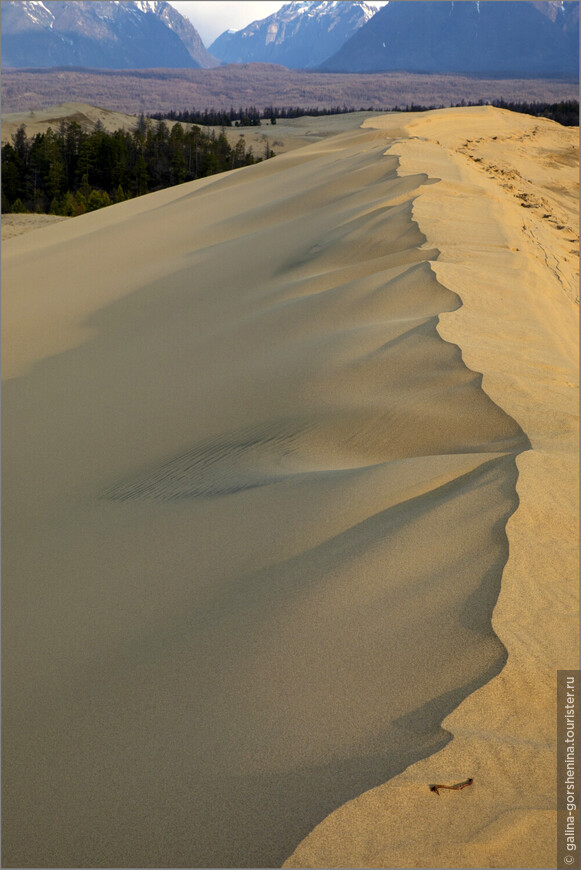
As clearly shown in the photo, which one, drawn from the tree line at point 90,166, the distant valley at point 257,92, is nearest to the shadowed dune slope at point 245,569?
the tree line at point 90,166

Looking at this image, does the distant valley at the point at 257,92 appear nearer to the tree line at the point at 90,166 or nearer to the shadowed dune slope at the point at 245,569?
the tree line at the point at 90,166

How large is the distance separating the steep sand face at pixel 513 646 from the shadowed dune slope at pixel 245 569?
0.25 feet

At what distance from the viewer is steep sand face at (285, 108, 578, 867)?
75.6 inches

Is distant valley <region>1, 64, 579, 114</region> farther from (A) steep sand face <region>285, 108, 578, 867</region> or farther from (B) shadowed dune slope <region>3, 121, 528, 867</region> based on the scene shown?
(A) steep sand face <region>285, 108, 578, 867</region>

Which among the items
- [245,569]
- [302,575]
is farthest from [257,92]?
[302,575]

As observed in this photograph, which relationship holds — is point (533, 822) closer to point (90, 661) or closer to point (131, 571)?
point (90, 661)

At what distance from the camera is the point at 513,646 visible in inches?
95.0

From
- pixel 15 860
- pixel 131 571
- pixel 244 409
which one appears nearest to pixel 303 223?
pixel 244 409

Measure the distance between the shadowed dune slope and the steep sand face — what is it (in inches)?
3.0

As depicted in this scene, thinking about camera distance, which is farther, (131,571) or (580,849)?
(131,571)

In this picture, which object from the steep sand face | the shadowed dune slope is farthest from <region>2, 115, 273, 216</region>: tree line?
the steep sand face

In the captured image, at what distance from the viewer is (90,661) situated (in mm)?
3020

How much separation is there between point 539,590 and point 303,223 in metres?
9.12

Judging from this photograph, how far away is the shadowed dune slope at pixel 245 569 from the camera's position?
2221 millimetres
